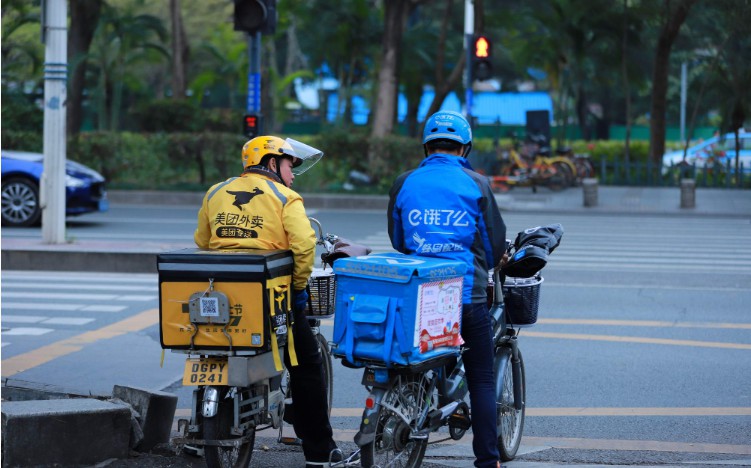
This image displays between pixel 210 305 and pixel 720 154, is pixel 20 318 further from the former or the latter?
pixel 720 154

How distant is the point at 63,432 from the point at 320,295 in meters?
1.48

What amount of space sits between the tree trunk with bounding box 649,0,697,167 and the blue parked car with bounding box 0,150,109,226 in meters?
16.8

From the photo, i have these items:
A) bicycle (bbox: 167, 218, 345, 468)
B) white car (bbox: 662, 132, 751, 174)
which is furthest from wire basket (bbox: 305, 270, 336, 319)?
white car (bbox: 662, 132, 751, 174)

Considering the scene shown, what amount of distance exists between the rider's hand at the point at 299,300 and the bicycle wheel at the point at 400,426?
718 mm

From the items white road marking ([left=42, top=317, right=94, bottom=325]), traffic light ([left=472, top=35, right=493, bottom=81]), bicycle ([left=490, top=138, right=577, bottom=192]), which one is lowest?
white road marking ([left=42, top=317, right=94, bottom=325])

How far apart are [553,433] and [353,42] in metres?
30.2

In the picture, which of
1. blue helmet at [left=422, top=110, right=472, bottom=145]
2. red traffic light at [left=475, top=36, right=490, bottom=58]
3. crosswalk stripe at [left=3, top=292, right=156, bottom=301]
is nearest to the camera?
blue helmet at [left=422, top=110, right=472, bottom=145]

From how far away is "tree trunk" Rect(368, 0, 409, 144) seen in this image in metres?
27.4

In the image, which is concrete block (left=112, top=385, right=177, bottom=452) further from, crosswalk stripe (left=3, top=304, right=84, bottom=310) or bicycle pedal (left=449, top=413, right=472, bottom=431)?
crosswalk stripe (left=3, top=304, right=84, bottom=310)

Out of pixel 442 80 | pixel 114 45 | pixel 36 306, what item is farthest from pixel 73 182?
pixel 114 45

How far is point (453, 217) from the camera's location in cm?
510

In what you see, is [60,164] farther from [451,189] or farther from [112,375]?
[451,189]

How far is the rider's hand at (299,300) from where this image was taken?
17.8 feet

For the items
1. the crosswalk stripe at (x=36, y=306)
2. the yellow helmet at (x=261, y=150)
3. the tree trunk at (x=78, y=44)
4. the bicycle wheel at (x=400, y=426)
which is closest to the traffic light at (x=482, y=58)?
the tree trunk at (x=78, y=44)
